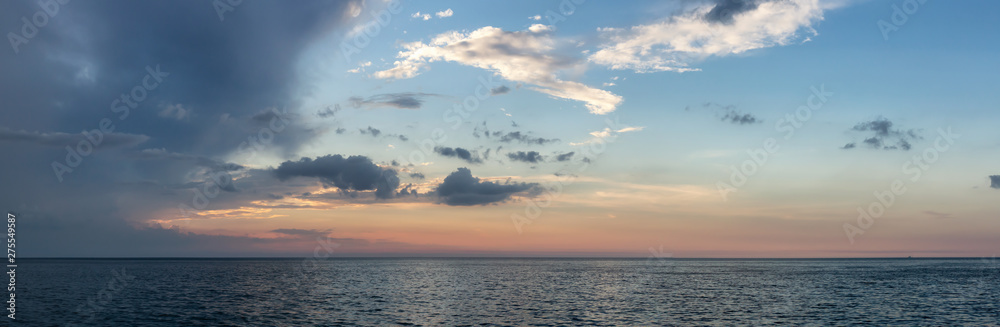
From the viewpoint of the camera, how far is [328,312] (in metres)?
67.4

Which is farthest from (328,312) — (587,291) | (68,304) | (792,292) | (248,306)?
(792,292)

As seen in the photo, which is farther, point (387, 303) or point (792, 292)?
point (792, 292)

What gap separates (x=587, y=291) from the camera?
100125 mm

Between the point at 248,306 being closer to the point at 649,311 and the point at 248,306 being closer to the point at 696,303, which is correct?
the point at 649,311

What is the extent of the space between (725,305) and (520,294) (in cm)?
3325

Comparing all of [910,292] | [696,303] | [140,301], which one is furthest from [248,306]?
[910,292]

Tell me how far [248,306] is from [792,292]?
3528 inches

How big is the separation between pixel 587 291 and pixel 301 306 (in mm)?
49990

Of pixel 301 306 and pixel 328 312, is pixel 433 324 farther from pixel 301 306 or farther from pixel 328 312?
pixel 301 306

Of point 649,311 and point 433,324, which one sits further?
point 649,311

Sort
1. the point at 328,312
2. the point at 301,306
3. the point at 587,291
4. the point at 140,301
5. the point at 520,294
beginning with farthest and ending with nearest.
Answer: the point at 587,291 < the point at 520,294 < the point at 140,301 < the point at 301,306 < the point at 328,312

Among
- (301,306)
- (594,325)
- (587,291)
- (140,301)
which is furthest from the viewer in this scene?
(587,291)

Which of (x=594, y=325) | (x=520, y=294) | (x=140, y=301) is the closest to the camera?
(x=594, y=325)

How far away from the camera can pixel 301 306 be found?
7425 centimetres
